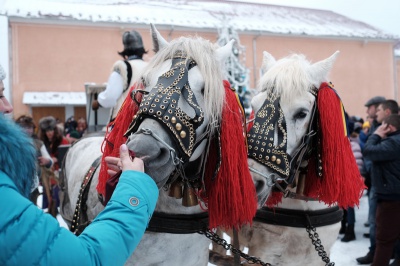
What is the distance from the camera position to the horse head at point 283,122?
A: 2.14 m

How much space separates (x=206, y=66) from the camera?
6.25 feet

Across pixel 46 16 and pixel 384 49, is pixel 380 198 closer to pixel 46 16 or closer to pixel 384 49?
pixel 46 16

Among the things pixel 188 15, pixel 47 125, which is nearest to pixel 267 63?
pixel 47 125

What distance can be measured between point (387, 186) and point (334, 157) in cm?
221

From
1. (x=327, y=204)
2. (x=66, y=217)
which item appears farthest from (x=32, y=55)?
(x=327, y=204)

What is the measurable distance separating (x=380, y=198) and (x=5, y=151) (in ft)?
13.3

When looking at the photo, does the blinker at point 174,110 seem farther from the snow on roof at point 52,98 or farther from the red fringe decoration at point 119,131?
the snow on roof at point 52,98

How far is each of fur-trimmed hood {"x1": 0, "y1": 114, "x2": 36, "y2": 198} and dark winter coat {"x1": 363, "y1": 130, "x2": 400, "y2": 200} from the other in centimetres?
375

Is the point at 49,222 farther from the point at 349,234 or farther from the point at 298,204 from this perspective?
the point at 349,234

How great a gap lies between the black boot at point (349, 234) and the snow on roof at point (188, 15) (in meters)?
10.2

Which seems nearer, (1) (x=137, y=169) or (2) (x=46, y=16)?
(1) (x=137, y=169)

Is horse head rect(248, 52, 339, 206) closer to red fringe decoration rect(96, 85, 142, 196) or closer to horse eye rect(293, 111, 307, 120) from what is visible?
horse eye rect(293, 111, 307, 120)

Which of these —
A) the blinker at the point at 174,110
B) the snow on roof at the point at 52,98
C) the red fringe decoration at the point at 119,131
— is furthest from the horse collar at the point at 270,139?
the snow on roof at the point at 52,98

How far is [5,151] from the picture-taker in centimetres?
103
